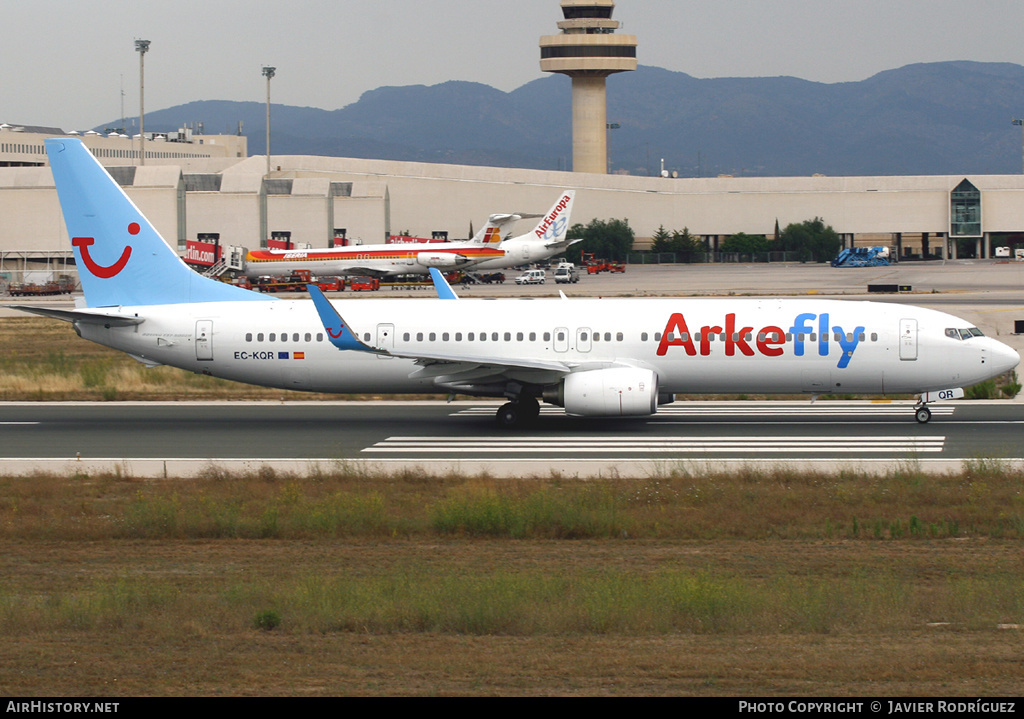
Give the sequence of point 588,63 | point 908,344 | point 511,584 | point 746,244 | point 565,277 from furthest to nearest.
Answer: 1. point 588,63
2. point 746,244
3. point 565,277
4. point 908,344
5. point 511,584

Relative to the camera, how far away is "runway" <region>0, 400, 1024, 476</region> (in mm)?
25266

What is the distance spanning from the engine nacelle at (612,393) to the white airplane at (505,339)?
1.5 inches

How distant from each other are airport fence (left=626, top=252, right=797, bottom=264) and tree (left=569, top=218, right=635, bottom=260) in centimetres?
168

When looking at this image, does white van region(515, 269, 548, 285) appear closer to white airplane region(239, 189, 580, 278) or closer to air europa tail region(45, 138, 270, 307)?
white airplane region(239, 189, 580, 278)

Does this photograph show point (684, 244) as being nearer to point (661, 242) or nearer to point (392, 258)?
point (661, 242)

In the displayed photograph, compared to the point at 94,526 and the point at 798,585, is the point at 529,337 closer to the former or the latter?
the point at 94,526

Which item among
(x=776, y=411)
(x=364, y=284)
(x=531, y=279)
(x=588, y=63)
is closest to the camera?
(x=776, y=411)

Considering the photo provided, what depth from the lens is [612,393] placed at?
2861 centimetres

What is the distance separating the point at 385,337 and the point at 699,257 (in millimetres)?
127053

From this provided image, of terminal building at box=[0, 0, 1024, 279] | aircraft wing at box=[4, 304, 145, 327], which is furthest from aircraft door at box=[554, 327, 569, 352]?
terminal building at box=[0, 0, 1024, 279]

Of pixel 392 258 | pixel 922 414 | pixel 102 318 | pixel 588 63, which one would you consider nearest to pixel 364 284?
pixel 392 258

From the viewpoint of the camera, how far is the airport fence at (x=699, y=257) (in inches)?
5955

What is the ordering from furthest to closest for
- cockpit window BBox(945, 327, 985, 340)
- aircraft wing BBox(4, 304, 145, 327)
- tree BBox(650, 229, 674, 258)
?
tree BBox(650, 229, 674, 258)
aircraft wing BBox(4, 304, 145, 327)
cockpit window BBox(945, 327, 985, 340)
